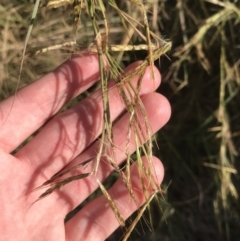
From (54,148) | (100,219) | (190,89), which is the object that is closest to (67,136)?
(54,148)

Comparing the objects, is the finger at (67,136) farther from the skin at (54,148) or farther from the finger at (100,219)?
the finger at (100,219)

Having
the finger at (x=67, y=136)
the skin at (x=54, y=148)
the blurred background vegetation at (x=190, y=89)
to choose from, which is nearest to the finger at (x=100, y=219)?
the skin at (x=54, y=148)

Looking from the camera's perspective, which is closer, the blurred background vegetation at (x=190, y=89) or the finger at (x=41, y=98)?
the finger at (x=41, y=98)

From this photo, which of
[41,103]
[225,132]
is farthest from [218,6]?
[41,103]

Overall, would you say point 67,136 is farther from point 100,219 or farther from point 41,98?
point 100,219

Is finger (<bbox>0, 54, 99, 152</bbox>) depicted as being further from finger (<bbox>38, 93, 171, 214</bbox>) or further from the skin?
Answer: finger (<bbox>38, 93, 171, 214</bbox>)

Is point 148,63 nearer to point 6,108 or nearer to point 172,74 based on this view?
point 6,108
